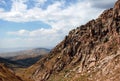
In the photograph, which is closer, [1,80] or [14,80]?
[1,80]

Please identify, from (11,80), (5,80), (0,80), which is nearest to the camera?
(0,80)

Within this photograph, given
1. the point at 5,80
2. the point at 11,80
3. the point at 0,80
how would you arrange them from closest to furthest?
the point at 0,80 < the point at 5,80 < the point at 11,80

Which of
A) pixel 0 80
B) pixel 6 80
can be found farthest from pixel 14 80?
pixel 0 80

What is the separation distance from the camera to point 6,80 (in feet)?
464

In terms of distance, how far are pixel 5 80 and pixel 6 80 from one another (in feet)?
2.77

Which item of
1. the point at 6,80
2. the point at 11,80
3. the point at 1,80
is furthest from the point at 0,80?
the point at 11,80

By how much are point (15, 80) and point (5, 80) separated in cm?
2006

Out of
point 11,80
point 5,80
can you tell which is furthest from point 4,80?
point 11,80

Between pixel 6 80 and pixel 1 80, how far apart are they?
8874 millimetres

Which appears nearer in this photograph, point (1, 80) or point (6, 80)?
point (1, 80)

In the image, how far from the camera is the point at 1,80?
133 m

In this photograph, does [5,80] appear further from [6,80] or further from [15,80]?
[15,80]

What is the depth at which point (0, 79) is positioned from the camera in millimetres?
133250

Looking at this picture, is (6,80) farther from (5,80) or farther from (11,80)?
(11,80)
